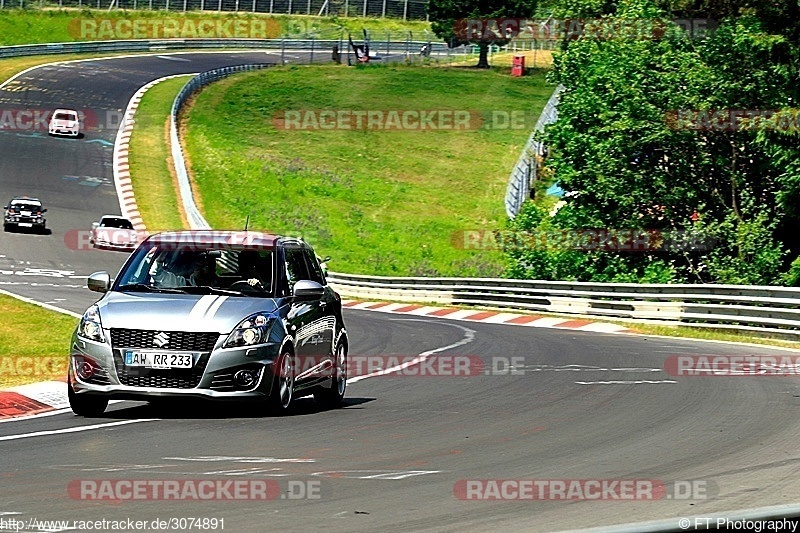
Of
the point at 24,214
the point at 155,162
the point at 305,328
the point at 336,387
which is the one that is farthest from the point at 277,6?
the point at 305,328

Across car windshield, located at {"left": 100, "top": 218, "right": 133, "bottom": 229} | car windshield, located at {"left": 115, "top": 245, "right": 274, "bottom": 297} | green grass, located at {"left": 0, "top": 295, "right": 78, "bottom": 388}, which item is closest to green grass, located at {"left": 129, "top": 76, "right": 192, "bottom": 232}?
car windshield, located at {"left": 100, "top": 218, "right": 133, "bottom": 229}

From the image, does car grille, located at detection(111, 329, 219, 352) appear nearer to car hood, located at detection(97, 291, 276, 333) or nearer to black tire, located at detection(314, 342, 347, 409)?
car hood, located at detection(97, 291, 276, 333)

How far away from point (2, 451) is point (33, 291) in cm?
2100

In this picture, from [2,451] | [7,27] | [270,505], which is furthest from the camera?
[7,27]

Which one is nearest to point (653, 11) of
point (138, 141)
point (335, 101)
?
point (138, 141)

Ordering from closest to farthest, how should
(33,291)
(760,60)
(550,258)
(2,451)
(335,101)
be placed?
(2,451) → (33,291) → (760,60) → (550,258) → (335,101)

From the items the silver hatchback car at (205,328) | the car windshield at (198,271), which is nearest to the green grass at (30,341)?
the car windshield at (198,271)

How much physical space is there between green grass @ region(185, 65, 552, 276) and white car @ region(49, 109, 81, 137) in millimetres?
5211

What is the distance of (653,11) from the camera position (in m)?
38.1

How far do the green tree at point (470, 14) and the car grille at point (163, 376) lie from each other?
7591cm

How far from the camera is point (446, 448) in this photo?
33.0 feet

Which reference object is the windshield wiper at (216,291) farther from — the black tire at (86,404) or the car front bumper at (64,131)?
the car front bumper at (64,131)

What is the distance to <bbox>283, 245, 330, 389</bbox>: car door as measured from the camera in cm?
1226

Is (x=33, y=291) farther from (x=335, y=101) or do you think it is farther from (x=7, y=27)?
(x=7, y=27)
